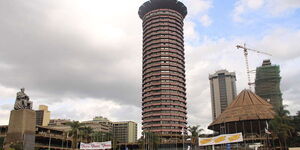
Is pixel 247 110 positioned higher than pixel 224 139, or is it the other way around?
pixel 247 110

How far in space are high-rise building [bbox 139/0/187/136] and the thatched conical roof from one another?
50.2 meters

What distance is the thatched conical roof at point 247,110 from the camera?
4023 inches

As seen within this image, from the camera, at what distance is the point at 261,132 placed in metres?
107

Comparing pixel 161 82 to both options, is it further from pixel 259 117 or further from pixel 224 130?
pixel 259 117

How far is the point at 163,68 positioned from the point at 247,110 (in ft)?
235

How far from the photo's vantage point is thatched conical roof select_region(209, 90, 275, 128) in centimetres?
10219

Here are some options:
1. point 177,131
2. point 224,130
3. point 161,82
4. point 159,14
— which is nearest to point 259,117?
point 224,130

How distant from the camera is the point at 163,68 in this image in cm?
17162

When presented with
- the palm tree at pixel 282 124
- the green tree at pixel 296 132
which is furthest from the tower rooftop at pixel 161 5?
the palm tree at pixel 282 124

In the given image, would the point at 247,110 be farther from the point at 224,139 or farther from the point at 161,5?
the point at 161,5

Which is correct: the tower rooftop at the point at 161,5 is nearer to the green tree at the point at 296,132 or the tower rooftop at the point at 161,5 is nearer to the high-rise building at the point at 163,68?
the high-rise building at the point at 163,68

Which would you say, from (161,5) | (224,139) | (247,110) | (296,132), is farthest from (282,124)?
(161,5)

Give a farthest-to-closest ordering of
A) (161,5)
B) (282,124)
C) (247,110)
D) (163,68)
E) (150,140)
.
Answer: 1. (161,5)
2. (163,68)
3. (150,140)
4. (247,110)
5. (282,124)

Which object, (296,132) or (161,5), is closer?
(296,132)
